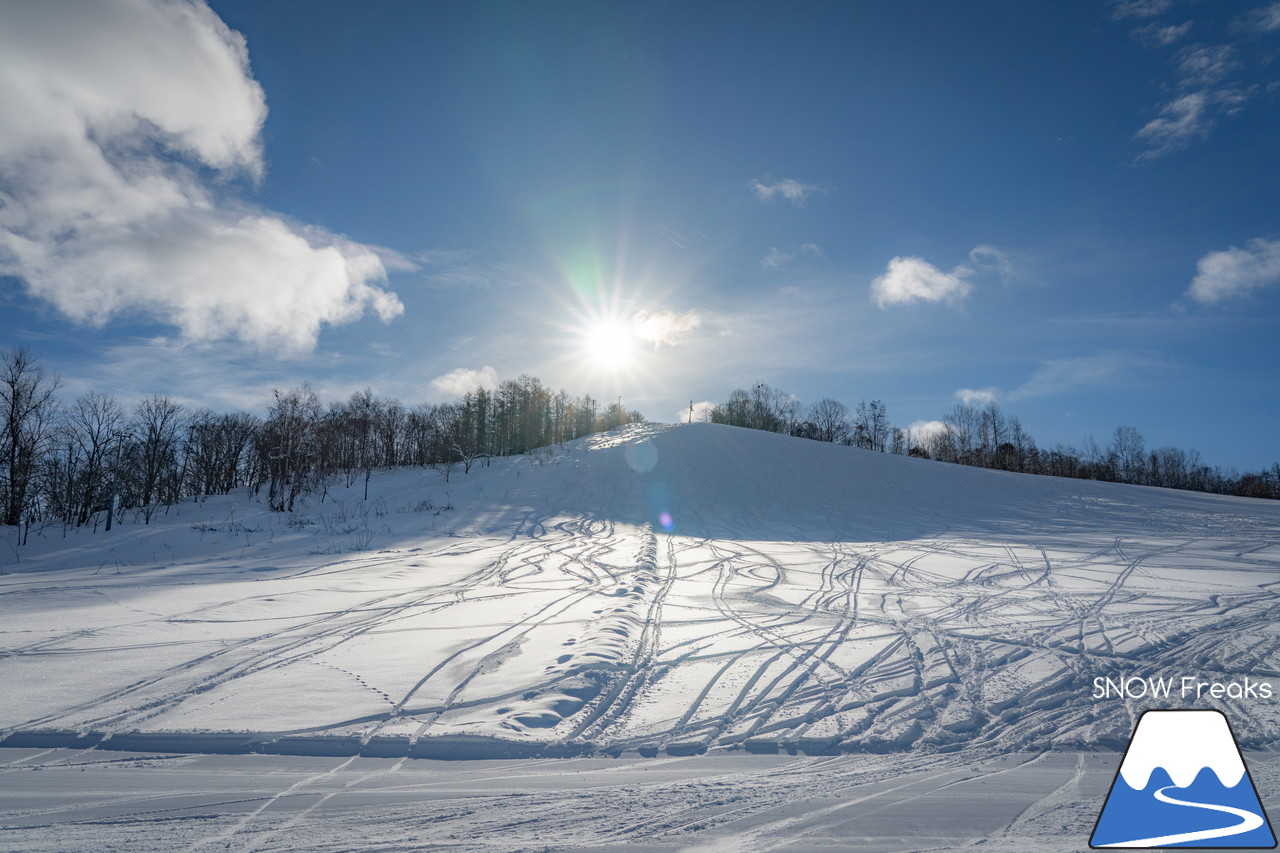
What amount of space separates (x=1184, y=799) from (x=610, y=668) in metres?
4.31

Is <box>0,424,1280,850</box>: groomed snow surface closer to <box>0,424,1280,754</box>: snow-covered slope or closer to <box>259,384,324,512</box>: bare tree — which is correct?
<box>0,424,1280,754</box>: snow-covered slope

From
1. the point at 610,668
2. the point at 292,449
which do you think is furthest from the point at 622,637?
the point at 292,449

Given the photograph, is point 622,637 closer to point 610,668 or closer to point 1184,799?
point 610,668

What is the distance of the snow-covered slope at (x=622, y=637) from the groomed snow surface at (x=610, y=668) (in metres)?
0.04

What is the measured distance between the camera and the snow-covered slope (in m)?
4.30

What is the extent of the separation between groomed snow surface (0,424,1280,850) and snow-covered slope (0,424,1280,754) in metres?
0.04

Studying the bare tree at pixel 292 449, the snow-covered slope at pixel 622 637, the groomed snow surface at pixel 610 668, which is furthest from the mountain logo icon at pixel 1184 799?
the bare tree at pixel 292 449

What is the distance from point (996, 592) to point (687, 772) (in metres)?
8.15

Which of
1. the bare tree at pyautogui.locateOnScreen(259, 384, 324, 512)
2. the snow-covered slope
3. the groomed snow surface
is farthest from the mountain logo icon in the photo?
the bare tree at pyautogui.locateOnScreen(259, 384, 324, 512)

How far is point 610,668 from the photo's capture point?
5590 mm

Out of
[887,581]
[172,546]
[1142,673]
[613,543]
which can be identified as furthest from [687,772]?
[172,546]

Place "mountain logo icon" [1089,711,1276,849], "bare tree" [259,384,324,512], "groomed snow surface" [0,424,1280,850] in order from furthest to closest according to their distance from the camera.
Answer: "bare tree" [259,384,324,512] < "groomed snow surface" [0,424,1280,850] < "mountain logo icon" [1089,711,1276,849]

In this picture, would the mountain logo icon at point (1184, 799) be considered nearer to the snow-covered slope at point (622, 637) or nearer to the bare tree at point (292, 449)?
the snow-covered slope at point (622, 637)

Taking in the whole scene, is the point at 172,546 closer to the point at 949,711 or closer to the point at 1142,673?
the point at 949,711
